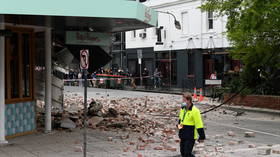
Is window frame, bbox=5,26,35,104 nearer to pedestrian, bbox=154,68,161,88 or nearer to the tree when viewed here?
the tree

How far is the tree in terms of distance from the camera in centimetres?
1434

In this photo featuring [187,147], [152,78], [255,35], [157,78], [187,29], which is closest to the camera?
[187,147]

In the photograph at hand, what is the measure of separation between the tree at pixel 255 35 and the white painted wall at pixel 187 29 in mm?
9953

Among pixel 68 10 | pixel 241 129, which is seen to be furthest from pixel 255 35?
pixel 68 10

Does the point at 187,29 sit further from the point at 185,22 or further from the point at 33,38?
the point at 33,38

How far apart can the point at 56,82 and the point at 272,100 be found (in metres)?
9.75

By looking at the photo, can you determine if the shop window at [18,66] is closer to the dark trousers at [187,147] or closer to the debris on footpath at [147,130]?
the debris on footpath at [147,130]

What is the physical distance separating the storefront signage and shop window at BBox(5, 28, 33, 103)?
133 centimetres

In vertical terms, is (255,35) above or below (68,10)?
above

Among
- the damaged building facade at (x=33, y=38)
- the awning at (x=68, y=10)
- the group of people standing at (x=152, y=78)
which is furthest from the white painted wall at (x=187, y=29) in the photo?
the awning at (x=68, y=10)

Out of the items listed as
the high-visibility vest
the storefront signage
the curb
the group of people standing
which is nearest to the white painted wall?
the group of people standing

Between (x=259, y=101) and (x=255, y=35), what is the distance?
3652 mm

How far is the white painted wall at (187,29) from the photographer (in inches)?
1293

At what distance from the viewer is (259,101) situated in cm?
2006
